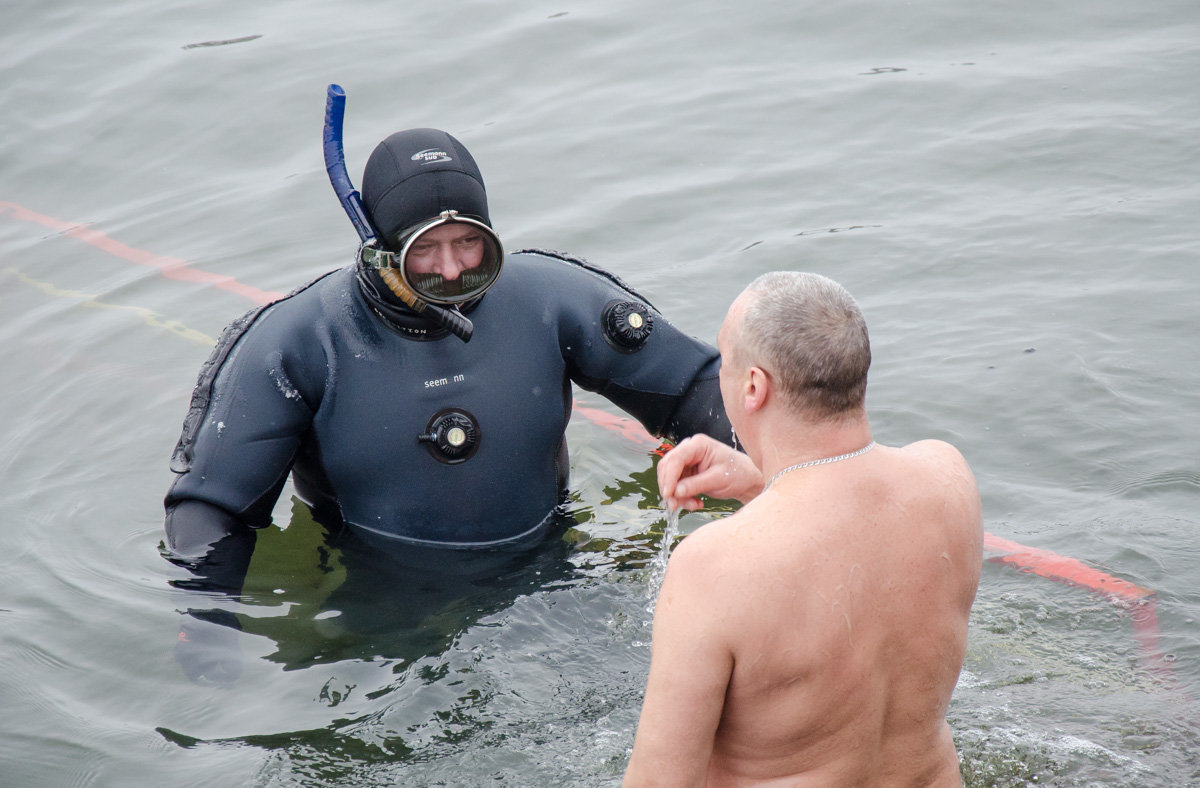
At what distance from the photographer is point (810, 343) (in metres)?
2.06

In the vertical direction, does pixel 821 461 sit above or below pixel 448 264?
below

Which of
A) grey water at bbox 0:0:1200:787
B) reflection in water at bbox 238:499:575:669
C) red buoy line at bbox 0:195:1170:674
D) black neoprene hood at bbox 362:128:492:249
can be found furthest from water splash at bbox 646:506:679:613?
black neoprene hood at bbox 362:128:492:249

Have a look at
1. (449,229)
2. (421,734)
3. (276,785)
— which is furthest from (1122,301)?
(276,785)

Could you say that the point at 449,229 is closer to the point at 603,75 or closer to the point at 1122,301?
the point at 1122,301

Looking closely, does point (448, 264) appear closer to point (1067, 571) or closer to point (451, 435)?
point (451, 435)

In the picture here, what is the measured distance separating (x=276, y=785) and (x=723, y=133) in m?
6.05

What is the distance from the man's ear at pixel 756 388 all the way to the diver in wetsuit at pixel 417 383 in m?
1.48

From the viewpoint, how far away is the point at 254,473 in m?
3.53

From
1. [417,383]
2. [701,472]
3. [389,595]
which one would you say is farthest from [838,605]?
[389,595]

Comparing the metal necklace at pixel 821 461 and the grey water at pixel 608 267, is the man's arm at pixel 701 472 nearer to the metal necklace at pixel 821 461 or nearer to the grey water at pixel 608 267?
the metal necklace at pixel 821 461

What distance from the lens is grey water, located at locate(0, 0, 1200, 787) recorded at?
3414mm

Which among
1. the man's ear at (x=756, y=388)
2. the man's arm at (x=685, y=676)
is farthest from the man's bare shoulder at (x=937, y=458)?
the man's arm at (x=685, y=676)

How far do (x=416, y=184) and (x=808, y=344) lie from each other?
1702 mm

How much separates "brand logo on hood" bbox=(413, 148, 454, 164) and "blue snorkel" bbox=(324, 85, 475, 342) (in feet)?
0.72
